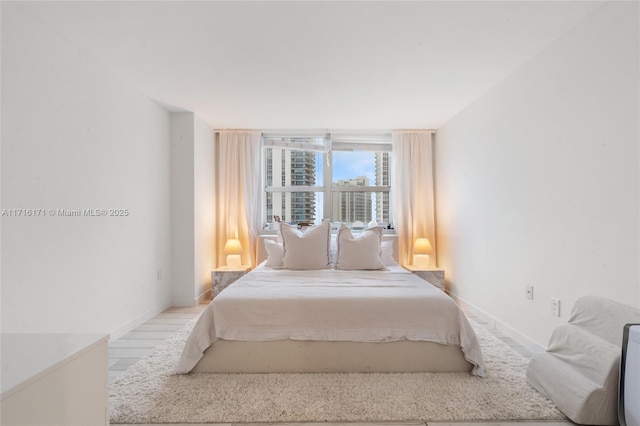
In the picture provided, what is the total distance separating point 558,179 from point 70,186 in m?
3.50

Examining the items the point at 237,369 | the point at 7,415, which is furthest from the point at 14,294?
the point at 7,415

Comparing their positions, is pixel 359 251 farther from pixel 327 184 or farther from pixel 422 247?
pixel 327 184

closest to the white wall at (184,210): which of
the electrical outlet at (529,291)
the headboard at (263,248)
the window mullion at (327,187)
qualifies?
the headboard at (263,248)

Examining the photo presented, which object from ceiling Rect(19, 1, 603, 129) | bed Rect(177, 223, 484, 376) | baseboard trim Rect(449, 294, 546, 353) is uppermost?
ceiling Rect(19, 1, 603, 129)

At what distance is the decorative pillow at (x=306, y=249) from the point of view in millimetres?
3465

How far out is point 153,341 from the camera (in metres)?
Answer: 2.85

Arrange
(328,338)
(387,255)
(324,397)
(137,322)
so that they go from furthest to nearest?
(387,255) < (137,322) < (328,338) < (324,397)

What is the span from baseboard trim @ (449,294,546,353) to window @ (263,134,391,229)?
1752 millimetres

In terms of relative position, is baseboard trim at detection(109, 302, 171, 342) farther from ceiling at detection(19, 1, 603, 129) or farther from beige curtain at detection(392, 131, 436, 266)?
beige curtain at detection(392, 131, 436, 266)

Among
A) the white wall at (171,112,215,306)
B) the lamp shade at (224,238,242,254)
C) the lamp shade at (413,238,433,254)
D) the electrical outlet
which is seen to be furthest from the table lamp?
the electrical outlet

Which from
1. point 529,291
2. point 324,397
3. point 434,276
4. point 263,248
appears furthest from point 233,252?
point 529,291

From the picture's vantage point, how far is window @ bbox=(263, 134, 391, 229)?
5.09m

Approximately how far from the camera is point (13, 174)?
1984 millimetres

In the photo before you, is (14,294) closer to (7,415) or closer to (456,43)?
(7,415)
